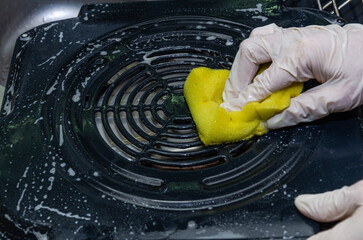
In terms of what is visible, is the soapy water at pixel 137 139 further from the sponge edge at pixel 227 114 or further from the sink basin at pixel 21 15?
the sink basin at pixel 21 15

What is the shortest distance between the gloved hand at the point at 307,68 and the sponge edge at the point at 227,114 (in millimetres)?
26

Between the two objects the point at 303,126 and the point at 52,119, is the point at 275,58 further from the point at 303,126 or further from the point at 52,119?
the point at 52,119

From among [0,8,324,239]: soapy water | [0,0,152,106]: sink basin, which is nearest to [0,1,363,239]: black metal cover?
[0,8,324,239]: soapy water

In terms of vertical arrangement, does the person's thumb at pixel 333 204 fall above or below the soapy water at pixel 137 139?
below

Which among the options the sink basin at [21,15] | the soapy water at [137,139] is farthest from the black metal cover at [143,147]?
the sink basin at [21,15]

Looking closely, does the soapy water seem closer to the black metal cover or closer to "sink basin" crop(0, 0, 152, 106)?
the black metal cover

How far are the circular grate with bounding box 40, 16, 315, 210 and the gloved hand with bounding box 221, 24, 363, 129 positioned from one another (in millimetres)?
86

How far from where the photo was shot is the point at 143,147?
1216mm

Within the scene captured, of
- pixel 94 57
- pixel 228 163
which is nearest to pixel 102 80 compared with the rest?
pixel 94 57

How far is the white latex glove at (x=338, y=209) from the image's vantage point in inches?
38.5

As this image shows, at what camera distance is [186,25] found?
153cm

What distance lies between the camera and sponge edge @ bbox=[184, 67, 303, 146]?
1.17 metres

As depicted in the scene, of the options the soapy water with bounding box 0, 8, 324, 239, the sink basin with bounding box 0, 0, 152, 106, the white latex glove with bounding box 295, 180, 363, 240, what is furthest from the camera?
the sink basin with bounding box 0, 0, 152, 106

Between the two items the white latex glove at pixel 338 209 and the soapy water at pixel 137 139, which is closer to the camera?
the white latex glove at pixel 338 209
